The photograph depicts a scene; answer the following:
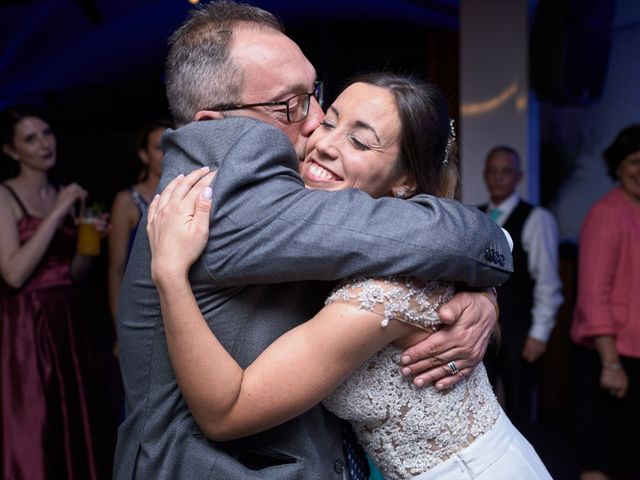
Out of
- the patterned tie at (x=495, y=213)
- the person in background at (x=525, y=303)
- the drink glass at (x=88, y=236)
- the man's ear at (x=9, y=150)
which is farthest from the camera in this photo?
the patterned tie at (x=495, y=213)

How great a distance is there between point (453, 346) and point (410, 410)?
0.46 feet

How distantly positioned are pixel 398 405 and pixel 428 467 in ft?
0.50

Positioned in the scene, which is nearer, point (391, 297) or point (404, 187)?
point (391, 297)

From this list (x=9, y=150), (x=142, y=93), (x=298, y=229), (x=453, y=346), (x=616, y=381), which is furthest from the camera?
(x=142, y=93)

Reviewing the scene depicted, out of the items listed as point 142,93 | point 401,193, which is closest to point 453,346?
point 401,193

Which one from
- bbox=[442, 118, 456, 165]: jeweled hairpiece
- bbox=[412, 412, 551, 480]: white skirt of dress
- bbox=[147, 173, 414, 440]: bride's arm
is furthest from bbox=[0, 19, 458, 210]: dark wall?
bbox=[147, 173, 414, 440]: bride's arm

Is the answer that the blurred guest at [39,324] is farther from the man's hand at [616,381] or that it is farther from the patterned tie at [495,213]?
the man's hand at [616,381]

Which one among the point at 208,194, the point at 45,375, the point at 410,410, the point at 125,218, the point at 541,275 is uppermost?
the point at 208,194

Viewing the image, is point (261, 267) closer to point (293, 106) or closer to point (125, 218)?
point (293, 106)

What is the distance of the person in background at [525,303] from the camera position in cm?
362

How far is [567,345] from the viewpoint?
4.82m

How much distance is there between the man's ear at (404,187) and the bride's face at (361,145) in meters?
0.01

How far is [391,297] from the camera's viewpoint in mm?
1145

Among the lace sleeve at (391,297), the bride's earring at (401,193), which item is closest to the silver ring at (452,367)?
the lace sleeve at (391,297)
